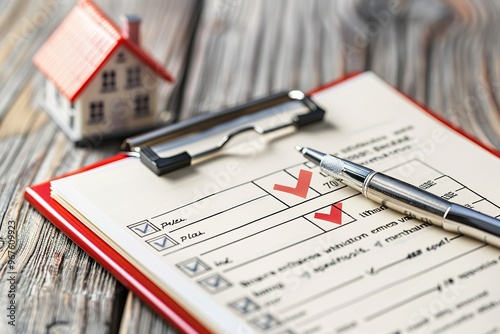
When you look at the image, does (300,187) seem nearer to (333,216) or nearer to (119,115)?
(333,216)

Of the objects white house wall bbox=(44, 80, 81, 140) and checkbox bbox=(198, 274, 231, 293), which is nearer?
checkbox bbox=(198, 274, 231, 293)

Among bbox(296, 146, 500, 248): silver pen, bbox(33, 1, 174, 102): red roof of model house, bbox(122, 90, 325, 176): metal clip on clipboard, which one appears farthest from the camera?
bbox(33, 1, 174, 102): red roof of model house

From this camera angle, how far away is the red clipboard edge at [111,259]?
2.43ft

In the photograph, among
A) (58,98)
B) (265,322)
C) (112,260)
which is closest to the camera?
(265,322)

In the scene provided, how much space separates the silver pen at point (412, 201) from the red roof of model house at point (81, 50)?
0.96 ft

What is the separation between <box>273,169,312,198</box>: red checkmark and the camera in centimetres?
88

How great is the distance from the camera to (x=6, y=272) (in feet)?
2.72

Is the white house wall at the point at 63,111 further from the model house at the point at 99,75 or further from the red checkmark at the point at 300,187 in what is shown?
the red checkmark at the point at 300,187

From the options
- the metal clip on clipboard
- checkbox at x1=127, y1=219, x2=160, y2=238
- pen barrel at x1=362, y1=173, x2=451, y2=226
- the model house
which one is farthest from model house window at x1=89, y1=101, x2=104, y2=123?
pen barrel at x1=362, y1=173, x2=451, y2=226

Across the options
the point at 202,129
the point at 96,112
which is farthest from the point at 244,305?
the point at 96,112

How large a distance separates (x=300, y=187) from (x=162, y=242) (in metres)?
0.17

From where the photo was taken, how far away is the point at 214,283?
750 mm

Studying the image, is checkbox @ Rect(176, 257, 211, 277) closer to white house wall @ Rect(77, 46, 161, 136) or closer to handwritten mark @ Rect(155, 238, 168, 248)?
handwritten mark @ Rect(155, 238, 168, 248)

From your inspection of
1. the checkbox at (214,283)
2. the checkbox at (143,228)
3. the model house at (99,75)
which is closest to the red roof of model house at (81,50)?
the model house at (99,75)
